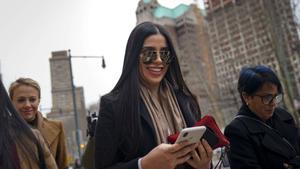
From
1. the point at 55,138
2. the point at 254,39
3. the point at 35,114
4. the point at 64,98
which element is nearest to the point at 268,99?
the point at 55,138

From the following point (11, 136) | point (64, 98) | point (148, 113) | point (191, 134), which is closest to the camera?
point (191, 134)

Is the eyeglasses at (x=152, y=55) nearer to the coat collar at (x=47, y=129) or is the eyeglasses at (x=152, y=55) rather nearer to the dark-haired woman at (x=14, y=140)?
the dark-haired woman at (x=14, y=140)

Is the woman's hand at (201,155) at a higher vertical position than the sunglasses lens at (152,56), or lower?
lower

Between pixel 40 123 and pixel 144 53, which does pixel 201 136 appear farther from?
pixel 40 123

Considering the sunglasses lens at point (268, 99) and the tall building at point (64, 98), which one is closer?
the sunglasses lens at point (268, 99)

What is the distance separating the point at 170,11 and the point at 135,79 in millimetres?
52050

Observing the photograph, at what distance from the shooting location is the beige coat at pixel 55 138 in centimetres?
367

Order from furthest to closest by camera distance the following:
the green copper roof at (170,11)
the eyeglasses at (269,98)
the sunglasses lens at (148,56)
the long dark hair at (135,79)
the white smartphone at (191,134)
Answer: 1. the green copper roof at (170,11)
2. the eyeglasses at (269,98)
3. the sunglasses lens at (148,56)
4. the long dark hair at (135,79)
5. the white smartphone at (191,134)

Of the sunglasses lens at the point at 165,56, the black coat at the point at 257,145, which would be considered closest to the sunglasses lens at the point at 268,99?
the black coat at the point at 257,145

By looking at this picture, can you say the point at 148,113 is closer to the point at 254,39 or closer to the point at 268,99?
the point at 268,99

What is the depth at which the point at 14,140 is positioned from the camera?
2.04m

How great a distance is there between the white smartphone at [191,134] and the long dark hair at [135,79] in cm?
37

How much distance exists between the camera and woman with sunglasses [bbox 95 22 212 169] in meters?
2.07

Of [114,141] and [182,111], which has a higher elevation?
[182,111]
